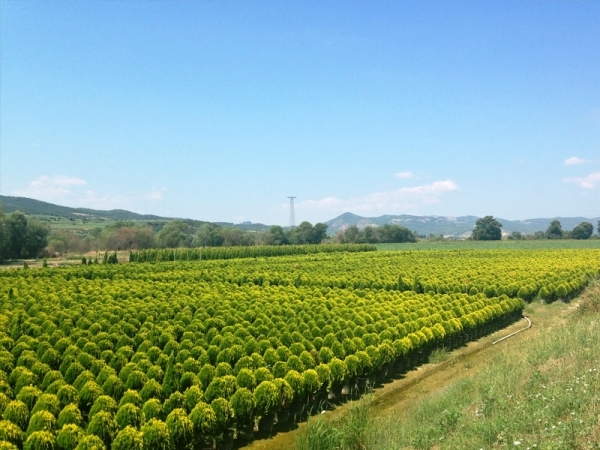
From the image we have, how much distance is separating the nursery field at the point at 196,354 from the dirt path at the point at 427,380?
19.6 inches

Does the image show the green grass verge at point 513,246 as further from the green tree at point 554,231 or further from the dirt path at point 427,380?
the dirt path at point 427,380

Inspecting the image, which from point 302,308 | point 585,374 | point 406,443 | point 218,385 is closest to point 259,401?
point 218,385

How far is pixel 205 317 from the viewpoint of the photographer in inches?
814

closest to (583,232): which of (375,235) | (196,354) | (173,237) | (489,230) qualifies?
(489,230)

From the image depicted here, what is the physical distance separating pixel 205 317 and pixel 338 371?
7839 mm

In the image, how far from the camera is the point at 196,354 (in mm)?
15312

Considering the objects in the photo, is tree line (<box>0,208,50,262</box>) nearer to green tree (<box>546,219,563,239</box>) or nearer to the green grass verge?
the green grass verge

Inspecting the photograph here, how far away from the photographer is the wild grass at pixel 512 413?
23.5 ft

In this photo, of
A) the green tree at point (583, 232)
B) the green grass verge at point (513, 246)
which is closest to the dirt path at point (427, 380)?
the green grass verge at point (513, 246)

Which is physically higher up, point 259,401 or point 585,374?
point 585,374

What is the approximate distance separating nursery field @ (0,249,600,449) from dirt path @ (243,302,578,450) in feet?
1.64

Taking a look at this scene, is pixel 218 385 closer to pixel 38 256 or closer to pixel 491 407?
pixel 491 407

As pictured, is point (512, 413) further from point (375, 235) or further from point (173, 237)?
point (375, 235)

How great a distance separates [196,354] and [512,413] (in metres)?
9.88
